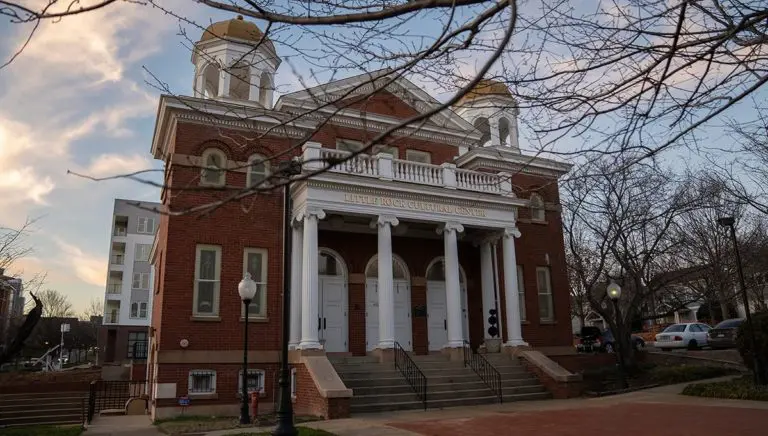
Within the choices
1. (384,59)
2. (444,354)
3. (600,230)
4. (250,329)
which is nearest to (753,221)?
(600,230)

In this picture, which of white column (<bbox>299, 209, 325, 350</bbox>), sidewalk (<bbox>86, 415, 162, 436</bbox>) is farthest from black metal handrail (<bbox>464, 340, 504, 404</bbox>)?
sidewalk (<bbox>86, 415, 162, 436</bbox>)

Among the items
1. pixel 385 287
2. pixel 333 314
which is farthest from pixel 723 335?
pixel 333 314

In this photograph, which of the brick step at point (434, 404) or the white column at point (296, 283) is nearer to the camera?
the brick step at point (434, 404)

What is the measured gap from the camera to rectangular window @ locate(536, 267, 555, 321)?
23.0 metres

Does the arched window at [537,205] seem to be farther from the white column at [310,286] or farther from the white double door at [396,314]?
the white column at [310,286]

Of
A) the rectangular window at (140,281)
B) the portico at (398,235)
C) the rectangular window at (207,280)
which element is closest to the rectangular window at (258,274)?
the rectangular window at (207,280)

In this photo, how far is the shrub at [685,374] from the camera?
1960 centimetres

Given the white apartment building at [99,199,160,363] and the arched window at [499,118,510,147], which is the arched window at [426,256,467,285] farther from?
the white apartment building at [99,199,160,363]

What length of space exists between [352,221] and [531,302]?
779cm

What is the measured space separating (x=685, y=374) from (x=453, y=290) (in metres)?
8.38

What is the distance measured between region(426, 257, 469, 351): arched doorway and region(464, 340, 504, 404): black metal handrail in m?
2.06

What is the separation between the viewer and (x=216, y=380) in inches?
672

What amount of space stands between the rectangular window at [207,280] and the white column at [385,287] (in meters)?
4.92

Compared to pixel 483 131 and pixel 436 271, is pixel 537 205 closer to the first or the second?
pixel 483 131
